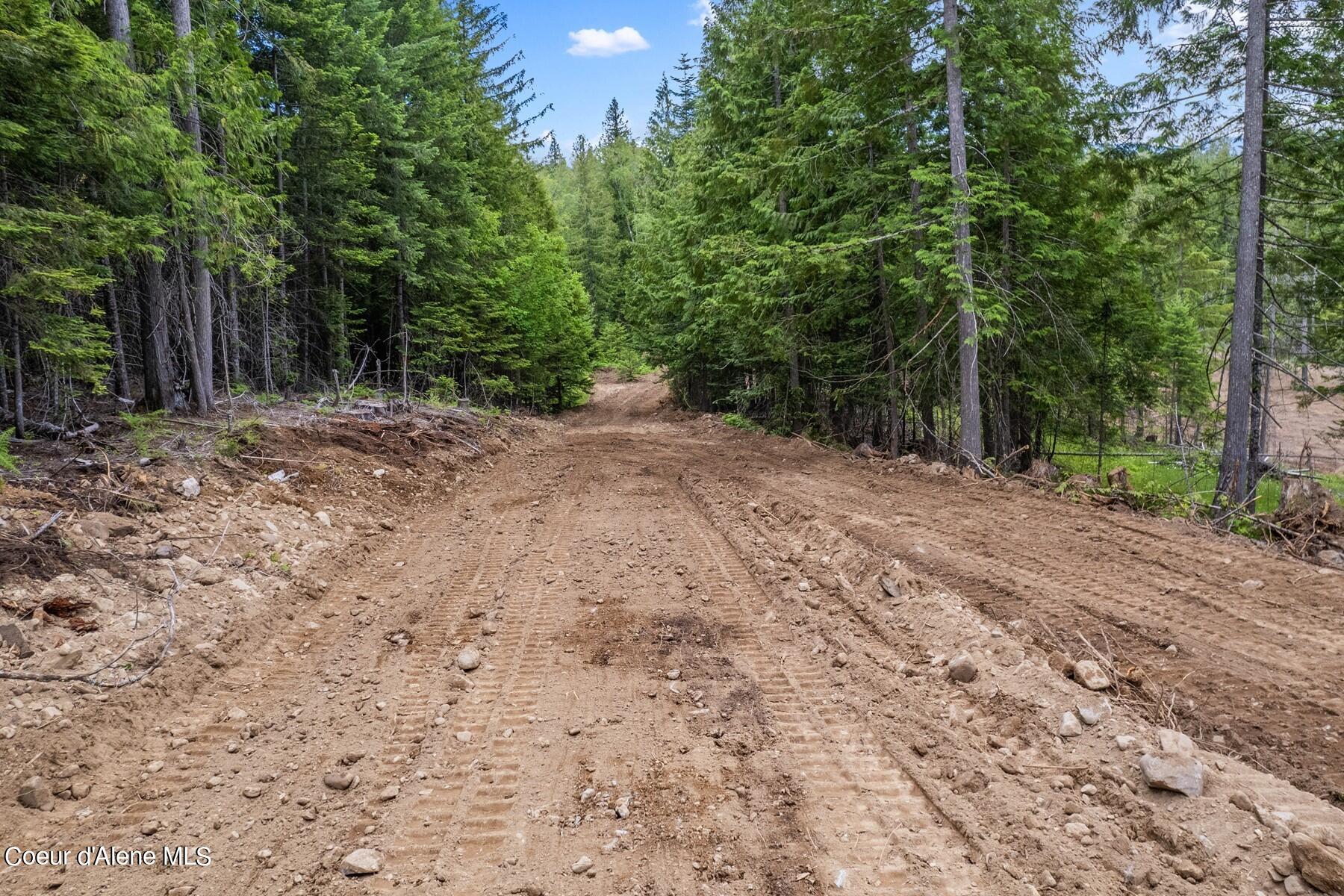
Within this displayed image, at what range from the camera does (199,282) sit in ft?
33.2

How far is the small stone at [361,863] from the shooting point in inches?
97.4

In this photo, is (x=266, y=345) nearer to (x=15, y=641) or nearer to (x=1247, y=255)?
(x=15, y=641)

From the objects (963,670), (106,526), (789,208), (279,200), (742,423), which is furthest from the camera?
(742,423)

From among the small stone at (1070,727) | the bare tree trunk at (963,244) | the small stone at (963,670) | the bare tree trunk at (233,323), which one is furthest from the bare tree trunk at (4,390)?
the bare tree trunk at (963,244)

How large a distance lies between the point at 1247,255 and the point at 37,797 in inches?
554

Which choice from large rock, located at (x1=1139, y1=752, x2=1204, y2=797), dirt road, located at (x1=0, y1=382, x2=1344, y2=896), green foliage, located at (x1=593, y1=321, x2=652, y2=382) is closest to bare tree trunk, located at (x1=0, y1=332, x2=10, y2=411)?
dirt road, located at (x1=0, y1=382, x2=1344, y2=896)

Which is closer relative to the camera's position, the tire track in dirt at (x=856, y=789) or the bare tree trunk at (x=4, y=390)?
the tire track in dirt at (x=856, y=789)

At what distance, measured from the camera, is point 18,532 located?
464 cm

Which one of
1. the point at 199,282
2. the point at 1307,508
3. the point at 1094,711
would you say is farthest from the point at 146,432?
the point at 1307,508

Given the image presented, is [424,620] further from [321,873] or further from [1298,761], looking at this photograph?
[1298,761]

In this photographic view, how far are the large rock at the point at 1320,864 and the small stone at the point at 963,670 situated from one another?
1548mm

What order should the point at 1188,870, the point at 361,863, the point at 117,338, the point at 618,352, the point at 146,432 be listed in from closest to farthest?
the point at 1188,870 → the point at 361,863 → the point at 146,432 → the point at 117,338 → the point at 618,352

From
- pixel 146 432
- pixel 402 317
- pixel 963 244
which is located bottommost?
pixel 146 432

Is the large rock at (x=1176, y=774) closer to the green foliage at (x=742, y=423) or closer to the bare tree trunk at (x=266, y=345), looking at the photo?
the green foliage at (x=742, y=423)
